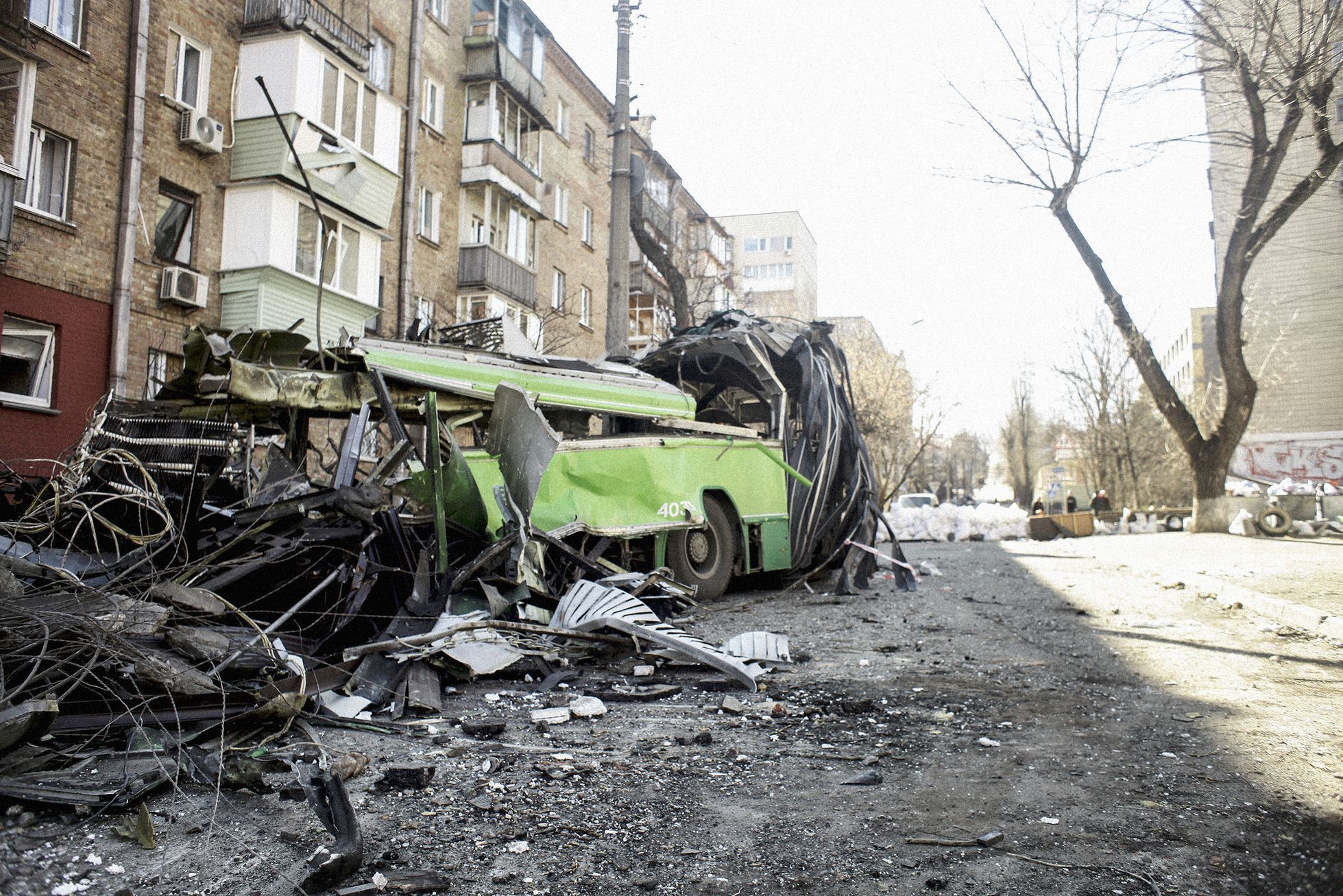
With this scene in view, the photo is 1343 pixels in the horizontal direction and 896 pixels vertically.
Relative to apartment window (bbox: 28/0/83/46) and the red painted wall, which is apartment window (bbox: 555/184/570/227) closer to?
apartment window (bbox: 28/0/83/46)

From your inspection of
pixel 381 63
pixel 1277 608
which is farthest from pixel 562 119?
pixel 1277 608

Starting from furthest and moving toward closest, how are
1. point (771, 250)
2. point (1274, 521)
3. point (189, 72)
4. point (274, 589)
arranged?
point (771, 250) < point (1274, 521) < point (189, 72) < point (274, 589)

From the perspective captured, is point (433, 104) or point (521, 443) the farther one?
point (433, 104)

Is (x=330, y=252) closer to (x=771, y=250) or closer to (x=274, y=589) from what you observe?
(x=274, y=589)

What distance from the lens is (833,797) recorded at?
2998 millimetres

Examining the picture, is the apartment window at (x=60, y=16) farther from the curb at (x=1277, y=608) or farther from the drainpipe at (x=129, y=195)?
the curb at (x=1277, y=608)

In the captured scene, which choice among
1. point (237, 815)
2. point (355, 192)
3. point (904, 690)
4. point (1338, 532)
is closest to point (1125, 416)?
point (1338, 532)

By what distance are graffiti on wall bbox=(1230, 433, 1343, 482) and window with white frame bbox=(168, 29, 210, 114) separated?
34.2m

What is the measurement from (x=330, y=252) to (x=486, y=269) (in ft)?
16.2

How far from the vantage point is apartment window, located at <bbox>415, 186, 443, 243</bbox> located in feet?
68.2

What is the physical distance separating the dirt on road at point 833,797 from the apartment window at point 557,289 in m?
22.6

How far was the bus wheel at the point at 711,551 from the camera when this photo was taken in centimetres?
891

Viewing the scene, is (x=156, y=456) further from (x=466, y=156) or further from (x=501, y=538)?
(x=466, y=156)

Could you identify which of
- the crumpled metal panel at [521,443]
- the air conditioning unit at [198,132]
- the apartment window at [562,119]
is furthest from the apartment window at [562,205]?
the crumpled metal panel at [521,443]
